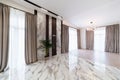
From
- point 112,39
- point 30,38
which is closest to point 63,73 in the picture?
point 30,38

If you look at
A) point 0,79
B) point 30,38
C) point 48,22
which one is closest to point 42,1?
point 30,38

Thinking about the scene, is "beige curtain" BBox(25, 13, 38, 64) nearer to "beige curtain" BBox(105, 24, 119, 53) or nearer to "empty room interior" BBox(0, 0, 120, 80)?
"empty room interior" BBox(0, 0, 120, 80)

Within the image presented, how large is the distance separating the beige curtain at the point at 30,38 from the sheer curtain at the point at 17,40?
0.63 feet

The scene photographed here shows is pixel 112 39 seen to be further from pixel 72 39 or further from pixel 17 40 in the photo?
pixel 17 40

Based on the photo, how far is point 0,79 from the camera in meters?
2.93

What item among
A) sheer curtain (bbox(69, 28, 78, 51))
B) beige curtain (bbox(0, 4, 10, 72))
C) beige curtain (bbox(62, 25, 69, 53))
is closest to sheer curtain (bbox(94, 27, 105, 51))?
sheer curtain (bbox(69, 28, 78, 51))

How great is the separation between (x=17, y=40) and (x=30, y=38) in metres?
0.72

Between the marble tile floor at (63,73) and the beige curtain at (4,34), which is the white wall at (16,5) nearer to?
the beige curtain at (4,34)

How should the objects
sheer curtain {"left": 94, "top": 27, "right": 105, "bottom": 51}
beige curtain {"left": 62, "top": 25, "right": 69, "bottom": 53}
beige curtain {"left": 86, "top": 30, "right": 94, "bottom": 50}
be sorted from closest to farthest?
1. beige curtain {"left": 62, "top": 25, "right": 69, "bottom": 53}
2. sheer curtain {"left": 94, "top": 27, "right": 105, "bottom": 51}
3. beige curtain {"left": 86, "top": 30, "right": 94, "bottom": 50}

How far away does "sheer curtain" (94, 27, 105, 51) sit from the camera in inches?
380

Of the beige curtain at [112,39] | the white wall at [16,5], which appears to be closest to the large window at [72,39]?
the beige curtain at [112,39]

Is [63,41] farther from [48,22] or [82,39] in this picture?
[82,39]

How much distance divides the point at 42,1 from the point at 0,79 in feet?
11.4

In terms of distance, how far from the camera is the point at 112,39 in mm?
8766
